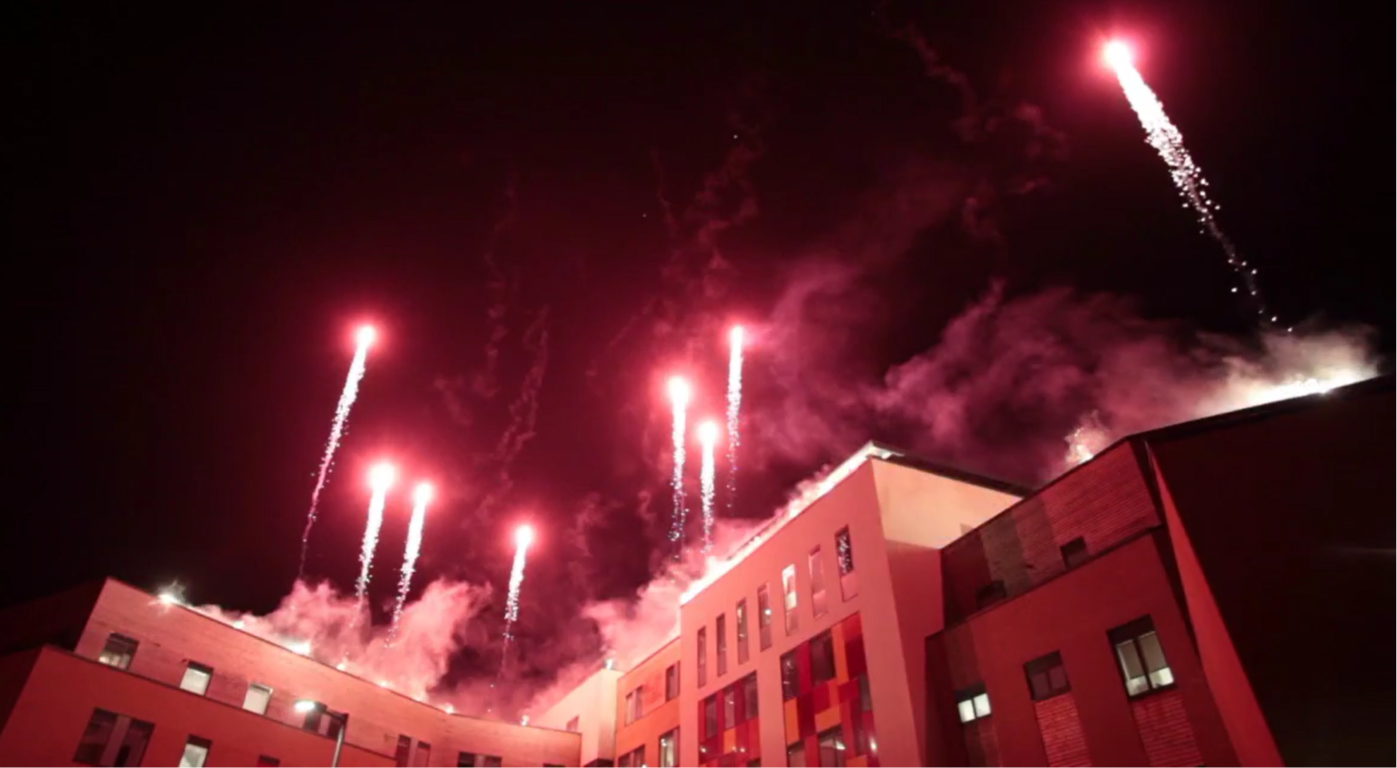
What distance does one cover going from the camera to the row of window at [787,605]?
29.9 m

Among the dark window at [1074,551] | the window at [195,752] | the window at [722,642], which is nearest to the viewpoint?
the dark window at [1074,551]

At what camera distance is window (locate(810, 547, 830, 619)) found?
101 ft

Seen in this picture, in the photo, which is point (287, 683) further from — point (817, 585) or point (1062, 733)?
point (1062, 733)

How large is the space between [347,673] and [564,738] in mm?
14992

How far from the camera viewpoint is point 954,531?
29.3m

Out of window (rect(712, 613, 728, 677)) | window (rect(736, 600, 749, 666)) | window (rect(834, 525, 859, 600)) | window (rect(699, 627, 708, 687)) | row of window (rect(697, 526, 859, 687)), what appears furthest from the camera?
window (rect(699, 627, 708, 687))

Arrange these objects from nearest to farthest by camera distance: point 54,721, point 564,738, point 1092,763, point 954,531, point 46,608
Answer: point 1092,763 → point 54,721 → point 954,531 → point 46,608 → point 564,738

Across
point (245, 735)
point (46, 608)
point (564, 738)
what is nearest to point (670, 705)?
point (564, 738)

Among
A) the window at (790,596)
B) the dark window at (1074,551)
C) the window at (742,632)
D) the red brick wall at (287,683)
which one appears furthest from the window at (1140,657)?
the red brick wall at (287,683)

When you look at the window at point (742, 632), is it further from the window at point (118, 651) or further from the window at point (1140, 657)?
the window at point (118, 651)

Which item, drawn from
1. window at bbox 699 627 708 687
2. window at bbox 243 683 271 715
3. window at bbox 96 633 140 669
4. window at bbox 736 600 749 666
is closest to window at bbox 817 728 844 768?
window at bbox 736 600 749 666

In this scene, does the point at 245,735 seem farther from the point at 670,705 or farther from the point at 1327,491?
the point at 1327,491

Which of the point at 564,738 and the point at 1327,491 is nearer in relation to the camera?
the point at 1327,491

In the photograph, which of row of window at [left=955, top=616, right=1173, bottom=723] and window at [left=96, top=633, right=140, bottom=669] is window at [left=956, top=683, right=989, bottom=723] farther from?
window at [left=96, top=633, right=140, bottom=669]
